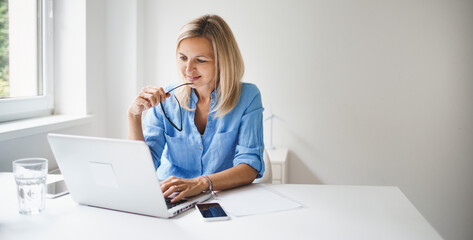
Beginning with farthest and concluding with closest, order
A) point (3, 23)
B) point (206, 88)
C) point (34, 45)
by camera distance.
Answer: point (34, 45) < point (3, 23) < point (206, 88)

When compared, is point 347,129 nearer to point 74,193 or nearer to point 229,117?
point 229,117

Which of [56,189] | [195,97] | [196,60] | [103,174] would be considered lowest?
[56,189]

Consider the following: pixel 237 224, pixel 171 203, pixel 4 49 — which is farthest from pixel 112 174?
pixel 4 49

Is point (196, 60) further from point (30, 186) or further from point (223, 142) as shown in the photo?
point (30, 186)

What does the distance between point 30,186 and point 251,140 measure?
29.0 inches

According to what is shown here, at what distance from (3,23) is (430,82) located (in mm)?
2378

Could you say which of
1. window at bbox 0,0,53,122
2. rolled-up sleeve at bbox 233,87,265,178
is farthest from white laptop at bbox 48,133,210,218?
window at bbox 0,0,53,122

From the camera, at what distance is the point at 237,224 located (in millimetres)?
1066

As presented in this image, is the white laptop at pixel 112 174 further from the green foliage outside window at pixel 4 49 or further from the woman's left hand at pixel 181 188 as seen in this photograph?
the green foliage outside window at pixel 4 49

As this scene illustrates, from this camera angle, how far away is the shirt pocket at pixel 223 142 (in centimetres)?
163

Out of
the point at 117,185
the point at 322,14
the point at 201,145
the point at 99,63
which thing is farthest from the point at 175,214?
the point at 322,14

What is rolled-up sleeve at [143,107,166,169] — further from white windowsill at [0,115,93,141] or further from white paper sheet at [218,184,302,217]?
white windowsill at [0,115,93,141]

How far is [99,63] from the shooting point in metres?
2.66

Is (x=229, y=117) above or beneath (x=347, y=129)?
above
